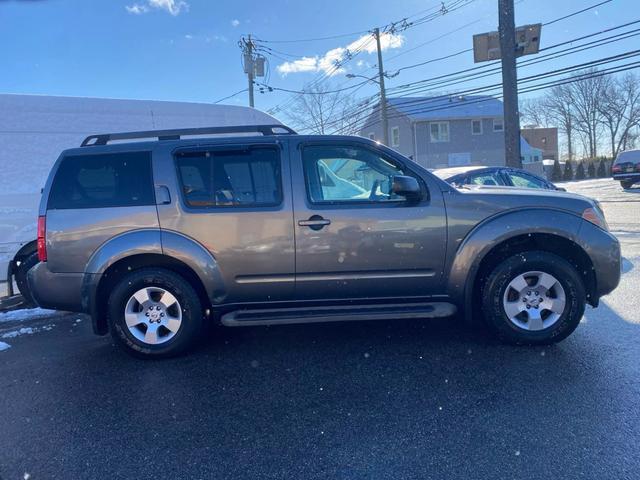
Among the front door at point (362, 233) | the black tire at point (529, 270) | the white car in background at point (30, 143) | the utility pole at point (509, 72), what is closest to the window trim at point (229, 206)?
the front door at point (362, 233)

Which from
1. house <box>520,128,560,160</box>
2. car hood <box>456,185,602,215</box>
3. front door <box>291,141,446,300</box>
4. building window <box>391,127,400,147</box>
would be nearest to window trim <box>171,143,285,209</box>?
front door <box>291,141,446,300</box>

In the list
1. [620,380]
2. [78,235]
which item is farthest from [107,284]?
[620,380]

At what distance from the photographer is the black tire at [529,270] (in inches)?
148

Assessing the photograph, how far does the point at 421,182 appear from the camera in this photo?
3877 millimetres

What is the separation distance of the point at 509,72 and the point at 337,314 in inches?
376

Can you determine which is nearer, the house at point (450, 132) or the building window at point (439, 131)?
the house at point (450, 132)

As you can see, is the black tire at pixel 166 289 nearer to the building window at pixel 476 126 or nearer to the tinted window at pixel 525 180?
the tinted window at pixel 525 180

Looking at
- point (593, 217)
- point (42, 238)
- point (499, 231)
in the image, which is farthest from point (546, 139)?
point (42, 238)

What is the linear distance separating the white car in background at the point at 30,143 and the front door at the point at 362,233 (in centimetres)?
398

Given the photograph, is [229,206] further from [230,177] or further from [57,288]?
[57,288]

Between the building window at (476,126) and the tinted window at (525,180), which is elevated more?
the building window at (476,126)

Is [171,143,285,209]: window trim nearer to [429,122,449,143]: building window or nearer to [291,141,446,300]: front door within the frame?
[291,141,446,300]: front door

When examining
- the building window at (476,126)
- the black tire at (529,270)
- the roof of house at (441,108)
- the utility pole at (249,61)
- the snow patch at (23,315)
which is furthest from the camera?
the building window at (476,126)

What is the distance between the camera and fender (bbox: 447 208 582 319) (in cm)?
374
